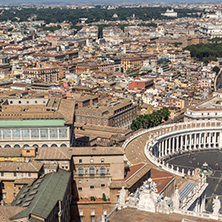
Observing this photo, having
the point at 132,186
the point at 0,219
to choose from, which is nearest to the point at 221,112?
the point at 132,186

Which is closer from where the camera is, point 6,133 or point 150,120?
point 6,133

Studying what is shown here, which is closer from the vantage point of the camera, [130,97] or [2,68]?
[130,97]

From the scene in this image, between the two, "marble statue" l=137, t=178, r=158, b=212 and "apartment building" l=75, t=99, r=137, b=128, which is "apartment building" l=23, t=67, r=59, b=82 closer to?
"apartment building" l=75, t=99, r=137, b=128

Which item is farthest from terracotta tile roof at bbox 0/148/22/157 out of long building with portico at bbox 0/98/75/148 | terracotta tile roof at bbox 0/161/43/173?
long building with portico at bbox 0/98/75/148

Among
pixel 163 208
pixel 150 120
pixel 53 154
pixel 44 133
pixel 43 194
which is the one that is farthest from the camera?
pixel 150 120

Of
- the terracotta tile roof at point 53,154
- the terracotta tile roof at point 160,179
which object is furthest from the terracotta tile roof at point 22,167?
the terracotta tile roof at point 160,179

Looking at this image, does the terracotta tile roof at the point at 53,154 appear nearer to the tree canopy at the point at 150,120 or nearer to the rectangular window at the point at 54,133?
the rectangular window at the point at 54,133

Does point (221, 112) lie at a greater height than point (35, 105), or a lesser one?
lesser

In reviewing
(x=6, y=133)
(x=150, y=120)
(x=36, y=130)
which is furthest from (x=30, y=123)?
(x=150, y=120)

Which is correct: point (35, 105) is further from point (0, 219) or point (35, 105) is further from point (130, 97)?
point (130, 97)

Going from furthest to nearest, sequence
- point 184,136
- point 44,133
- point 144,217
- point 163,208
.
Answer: point 184,136
point 44,133
point 163,208
point 144,217

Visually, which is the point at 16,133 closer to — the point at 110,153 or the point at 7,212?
the point at 110,153
